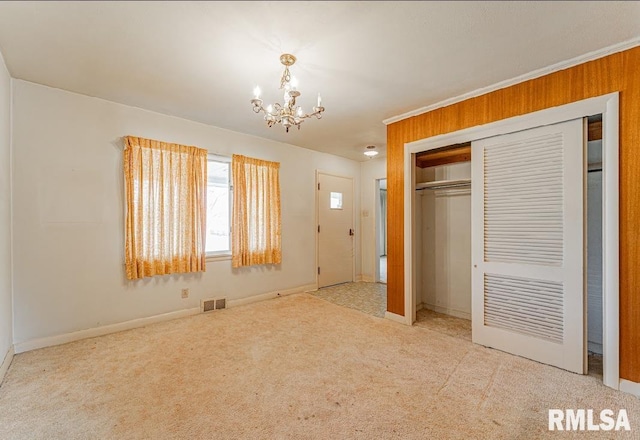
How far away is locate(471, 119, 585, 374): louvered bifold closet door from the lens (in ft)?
7.48

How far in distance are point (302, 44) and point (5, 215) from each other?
289 cm

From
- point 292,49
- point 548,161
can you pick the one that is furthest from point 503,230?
point 292,49

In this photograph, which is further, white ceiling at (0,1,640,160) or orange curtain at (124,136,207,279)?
orange curtain at (124,136,207,279)

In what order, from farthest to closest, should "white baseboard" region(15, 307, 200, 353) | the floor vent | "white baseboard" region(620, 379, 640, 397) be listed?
the floor vent → "white baseboard" region(15, 307, 200, 353) → "white baseboard" region(620, 379, 640, 397)

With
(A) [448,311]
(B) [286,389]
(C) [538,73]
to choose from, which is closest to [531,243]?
(C) [538,73]

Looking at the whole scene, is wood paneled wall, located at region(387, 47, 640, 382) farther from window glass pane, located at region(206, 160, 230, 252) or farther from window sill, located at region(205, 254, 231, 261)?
window sill, located at region(205, 254, 231, 261)

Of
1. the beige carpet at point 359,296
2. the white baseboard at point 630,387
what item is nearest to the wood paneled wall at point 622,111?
the white baseboard at point 630,387

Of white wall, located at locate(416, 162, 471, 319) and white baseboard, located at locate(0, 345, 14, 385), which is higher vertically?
white wall, located at locate(416, 162, 471, 319)

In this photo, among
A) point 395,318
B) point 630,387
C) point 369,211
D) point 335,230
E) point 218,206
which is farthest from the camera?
point 369,211

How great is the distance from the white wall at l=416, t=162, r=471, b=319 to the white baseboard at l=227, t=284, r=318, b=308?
1.89m

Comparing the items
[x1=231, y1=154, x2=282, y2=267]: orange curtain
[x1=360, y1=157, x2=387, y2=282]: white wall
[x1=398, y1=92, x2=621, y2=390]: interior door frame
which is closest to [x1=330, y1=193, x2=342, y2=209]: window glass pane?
[x1=360, y1=157, x2=387, y2=282]: white wall

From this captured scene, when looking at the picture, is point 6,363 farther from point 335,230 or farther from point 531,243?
point 531,243

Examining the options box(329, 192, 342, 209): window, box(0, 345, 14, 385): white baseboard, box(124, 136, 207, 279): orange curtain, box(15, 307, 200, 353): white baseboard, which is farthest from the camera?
box(329, 192, 342, 209): window

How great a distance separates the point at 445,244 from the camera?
3758 mm
